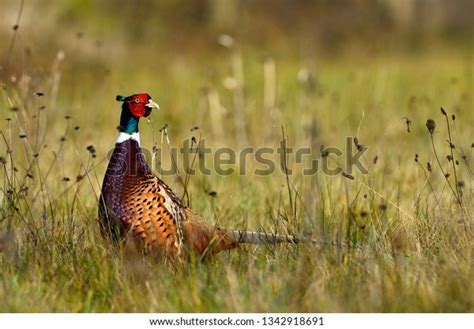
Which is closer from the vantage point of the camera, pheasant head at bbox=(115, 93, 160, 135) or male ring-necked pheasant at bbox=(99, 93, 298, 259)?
male ring-necked pheasant at bbox=(99, 93, 298, 259)

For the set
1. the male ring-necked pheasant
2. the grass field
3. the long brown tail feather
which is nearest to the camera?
the grass field

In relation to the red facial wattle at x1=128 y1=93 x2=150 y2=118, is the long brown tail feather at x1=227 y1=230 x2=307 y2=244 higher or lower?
lower

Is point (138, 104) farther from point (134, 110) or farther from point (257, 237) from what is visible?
point (257, 237)

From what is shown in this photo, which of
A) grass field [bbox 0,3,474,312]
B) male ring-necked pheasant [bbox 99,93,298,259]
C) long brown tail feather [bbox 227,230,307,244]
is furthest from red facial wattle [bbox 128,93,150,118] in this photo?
long brown tail feather [bbox 227,230,307,244]

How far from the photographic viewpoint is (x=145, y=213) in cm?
446

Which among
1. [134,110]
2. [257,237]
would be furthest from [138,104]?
[257,237]

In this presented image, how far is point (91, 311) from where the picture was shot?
405 centimetres

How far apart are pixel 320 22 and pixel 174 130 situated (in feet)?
30.2

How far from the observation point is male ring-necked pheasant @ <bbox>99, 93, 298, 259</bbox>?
446 centimetres

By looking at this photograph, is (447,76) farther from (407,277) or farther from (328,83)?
(407,277)

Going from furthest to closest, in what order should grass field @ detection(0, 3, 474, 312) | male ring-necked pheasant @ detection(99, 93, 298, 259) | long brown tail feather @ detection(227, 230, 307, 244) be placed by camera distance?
long brown tail feather @ detection(227, 230, 307, 244), male ring-necked pheasant @ detection(99, 93, 298, 259), grass field @ detection(0, 3, 474, 312)

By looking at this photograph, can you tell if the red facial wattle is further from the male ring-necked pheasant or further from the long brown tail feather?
the long brown tail feather

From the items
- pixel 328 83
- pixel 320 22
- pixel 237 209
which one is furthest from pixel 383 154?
pixel 320 22

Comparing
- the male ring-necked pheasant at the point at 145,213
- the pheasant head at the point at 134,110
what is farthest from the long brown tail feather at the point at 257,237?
the pheasant head at the point at 134,110
